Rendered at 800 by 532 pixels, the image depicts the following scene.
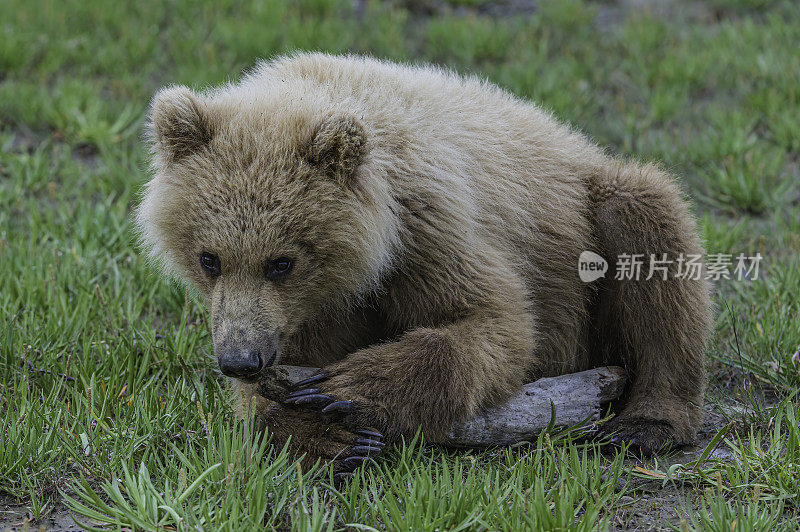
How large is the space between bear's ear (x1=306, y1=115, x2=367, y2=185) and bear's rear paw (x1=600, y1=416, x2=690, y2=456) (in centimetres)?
173

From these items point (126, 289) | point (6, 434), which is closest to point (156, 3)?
point (126, 289)

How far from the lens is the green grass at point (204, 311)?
3.53 metres

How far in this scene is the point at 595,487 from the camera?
145 inches

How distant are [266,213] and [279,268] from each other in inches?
9.3

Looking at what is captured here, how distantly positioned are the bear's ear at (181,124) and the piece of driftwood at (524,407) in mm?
1001

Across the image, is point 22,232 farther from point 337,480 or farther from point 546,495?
point 546,495

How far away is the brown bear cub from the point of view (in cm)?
373

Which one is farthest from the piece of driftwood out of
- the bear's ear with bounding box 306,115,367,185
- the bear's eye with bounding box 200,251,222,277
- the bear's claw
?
the bear's ear with bounding box 306,115,367,185

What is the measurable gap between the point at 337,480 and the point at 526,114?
220 cm

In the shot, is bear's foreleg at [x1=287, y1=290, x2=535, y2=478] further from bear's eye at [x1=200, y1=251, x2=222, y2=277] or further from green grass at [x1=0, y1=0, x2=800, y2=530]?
bear's eye at [x1=200, y1=251, x2=222, y2=277]

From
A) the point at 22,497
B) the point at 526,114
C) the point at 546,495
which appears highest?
the point at 526,114

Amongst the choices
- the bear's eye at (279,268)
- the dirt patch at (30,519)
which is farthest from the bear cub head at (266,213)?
the dirt patch at (30,519)

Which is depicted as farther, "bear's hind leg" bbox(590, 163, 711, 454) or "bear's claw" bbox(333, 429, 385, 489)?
"bear's hind leg" bbox(590, 163, 711, 454)

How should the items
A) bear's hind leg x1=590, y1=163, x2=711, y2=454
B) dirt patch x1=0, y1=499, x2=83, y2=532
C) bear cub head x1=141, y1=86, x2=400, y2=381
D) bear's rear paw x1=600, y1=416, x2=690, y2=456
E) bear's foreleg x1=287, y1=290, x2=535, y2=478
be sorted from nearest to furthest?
dirt patch x1=0, y1=499, x2=83, y2=532, bear cub head x1=141, y1=86, x2=400, y2=381, bear's foreleg x1=287, y1=290, x2=535, y2=478, bear's rear paw x1=600, y1=416, x2=690, y2=456, bear's hind leg x1=590, y1=163, x2=711, y2=454
